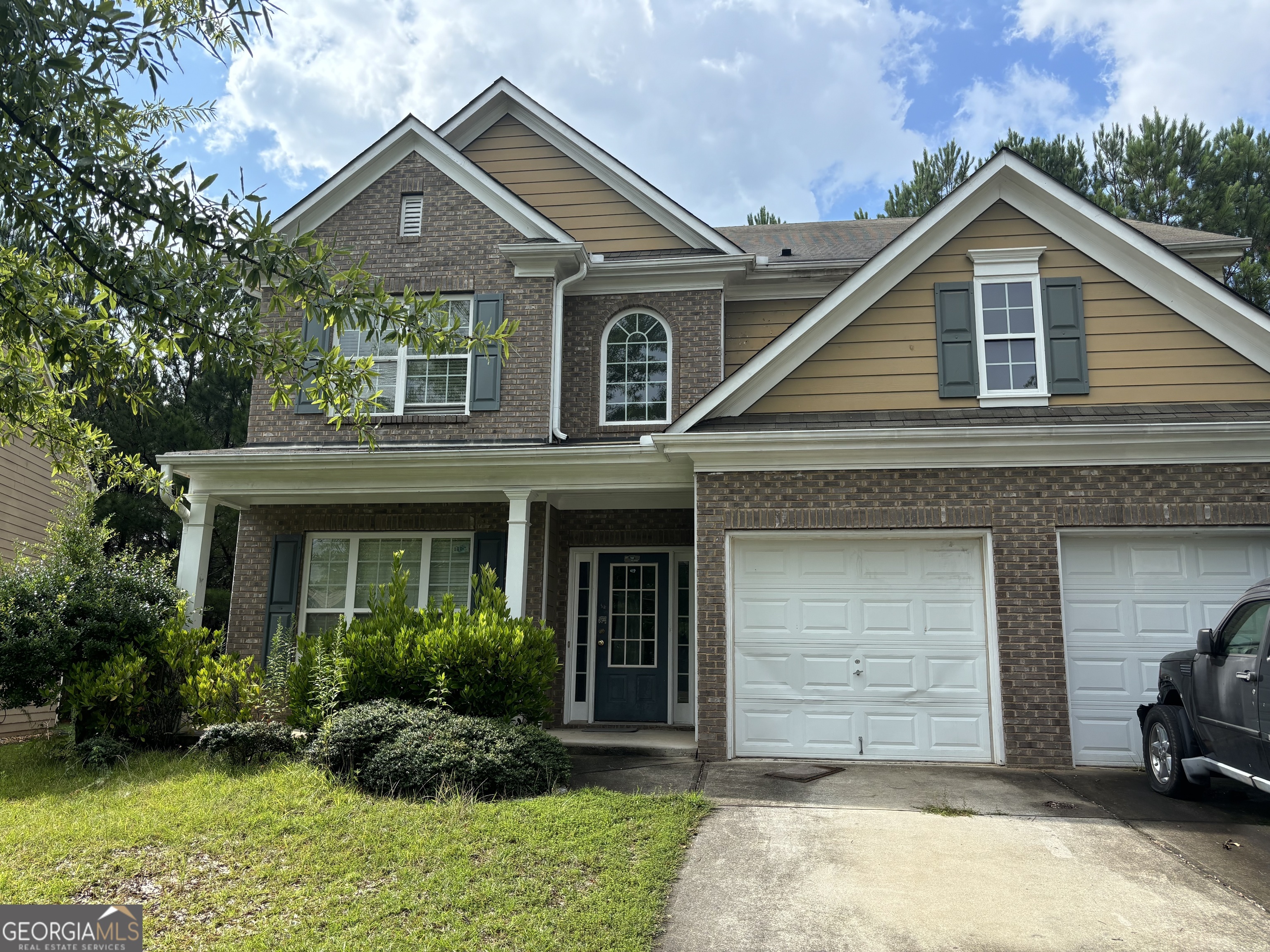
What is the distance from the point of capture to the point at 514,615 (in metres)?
10.4

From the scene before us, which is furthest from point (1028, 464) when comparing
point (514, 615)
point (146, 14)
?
point (146, 14)

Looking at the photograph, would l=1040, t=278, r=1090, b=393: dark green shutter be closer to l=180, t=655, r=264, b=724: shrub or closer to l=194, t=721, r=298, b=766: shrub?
l=194, t=721, r=298, b=766: shrub

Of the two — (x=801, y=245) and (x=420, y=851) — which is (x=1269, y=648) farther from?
(x=801, y=245)

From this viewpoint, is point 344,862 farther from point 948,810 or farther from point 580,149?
point 580,149

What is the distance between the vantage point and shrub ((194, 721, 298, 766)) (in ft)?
25.8

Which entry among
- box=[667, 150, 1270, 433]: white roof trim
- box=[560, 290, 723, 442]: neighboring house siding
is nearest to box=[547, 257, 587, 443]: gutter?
box=[560, 290, 723, 442]: neighboring house siding

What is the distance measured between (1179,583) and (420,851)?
755cm

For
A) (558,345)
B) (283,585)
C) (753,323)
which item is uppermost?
(753,323)

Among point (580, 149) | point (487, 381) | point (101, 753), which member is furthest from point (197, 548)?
point (580, 149)

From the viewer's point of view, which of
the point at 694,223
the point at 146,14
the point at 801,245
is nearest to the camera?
the point at 146,14

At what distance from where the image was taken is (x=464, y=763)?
22.7 feet

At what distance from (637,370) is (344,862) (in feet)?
27.2

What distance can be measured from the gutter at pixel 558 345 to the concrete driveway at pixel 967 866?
519 centimetres

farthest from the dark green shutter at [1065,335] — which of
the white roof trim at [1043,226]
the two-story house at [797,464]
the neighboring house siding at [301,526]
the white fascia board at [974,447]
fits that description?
the neighboring house siding at [301,526]
